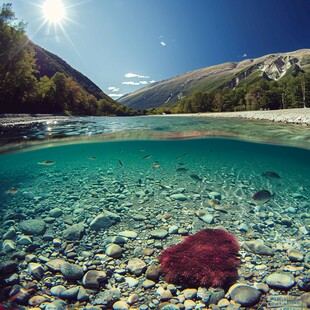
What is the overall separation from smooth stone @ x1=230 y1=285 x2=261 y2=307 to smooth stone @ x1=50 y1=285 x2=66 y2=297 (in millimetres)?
2481

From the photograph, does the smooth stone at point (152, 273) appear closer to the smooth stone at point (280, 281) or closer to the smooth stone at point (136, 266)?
the smooth stone at point (136, 266)

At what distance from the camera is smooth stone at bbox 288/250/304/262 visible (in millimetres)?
3683

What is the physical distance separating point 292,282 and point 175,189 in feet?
16.7

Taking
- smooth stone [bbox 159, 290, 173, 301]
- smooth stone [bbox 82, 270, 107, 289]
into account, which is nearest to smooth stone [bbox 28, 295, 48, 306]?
smooth stone [bbox 82, 270, 107, 289]

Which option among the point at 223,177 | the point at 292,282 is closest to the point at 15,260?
the point at 292,282

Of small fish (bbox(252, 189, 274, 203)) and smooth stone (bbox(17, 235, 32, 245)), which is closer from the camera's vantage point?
smooth stone (bbox(17, 235, 32, 245))

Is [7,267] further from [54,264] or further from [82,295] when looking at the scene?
[82,295]

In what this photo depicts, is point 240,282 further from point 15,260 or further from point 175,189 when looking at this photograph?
point 175,189

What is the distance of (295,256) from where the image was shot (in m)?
3.75

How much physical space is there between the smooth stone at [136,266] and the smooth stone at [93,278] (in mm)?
444

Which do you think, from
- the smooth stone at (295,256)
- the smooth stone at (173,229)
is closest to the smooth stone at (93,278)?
the smooth stone at (173,229)

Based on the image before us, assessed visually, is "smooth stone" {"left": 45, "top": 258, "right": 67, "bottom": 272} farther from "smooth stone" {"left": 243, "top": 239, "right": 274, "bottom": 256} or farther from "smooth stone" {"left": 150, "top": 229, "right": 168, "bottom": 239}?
"smooth stone" {"left": 243, "top": 239, "right": 274, "bottom": 256}

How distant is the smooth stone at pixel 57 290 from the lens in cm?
296

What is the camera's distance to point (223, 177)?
9.74 m
